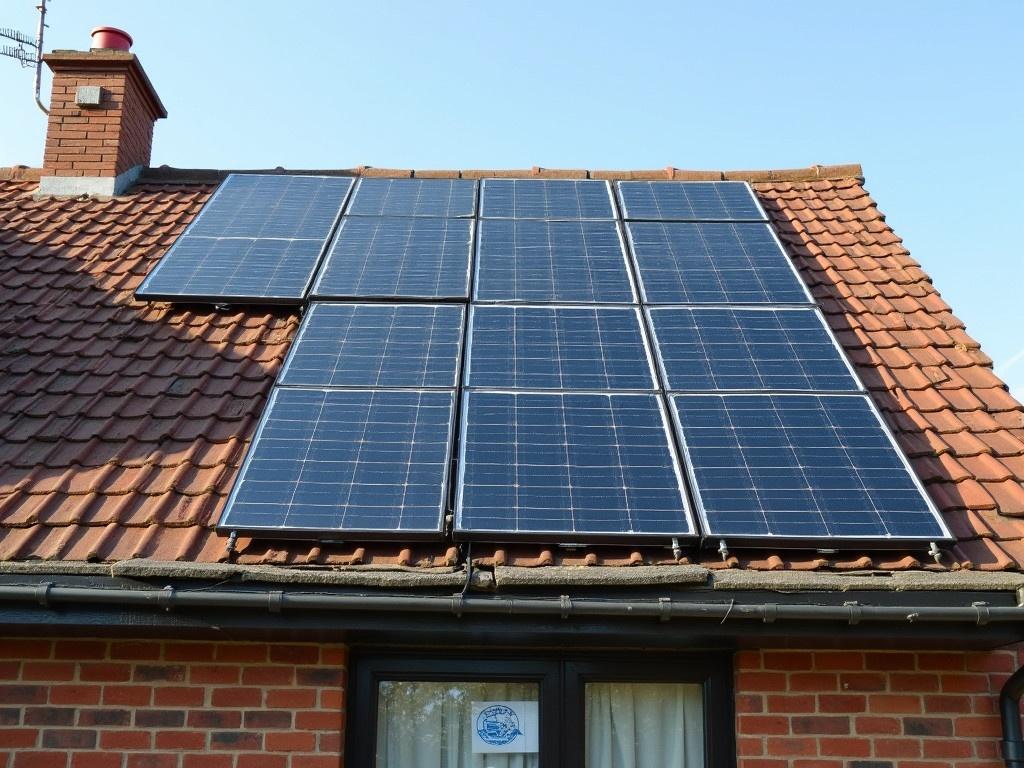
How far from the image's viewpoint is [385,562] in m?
4.65

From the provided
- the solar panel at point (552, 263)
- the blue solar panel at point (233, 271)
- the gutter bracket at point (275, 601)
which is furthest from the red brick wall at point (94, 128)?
the gutter bracket at point (275, 601)

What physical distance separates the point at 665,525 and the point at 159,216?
5.77 metres

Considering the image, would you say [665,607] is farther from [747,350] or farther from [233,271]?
[233,271]

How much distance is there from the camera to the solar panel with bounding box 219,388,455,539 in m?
4.74

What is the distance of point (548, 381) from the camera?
227 inches

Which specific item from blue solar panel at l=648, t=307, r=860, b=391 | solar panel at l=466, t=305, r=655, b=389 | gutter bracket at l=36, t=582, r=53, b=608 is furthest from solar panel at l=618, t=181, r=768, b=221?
gutter bracket at l=36, t=582, r=53, b=608

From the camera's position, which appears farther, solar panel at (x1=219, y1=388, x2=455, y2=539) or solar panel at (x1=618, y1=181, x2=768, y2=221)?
solar panel at (x1=618, y1=181, x2=768, y2=221)

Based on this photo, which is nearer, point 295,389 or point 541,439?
point 541,439

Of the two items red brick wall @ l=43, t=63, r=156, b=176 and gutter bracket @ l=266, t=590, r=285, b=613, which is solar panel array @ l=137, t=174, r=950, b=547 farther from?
red brick wall @ l=43, t=63, r=156, b=176

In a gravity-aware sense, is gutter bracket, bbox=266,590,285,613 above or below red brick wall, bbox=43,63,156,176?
below

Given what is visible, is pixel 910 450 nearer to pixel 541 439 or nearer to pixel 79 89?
pixel 541 439

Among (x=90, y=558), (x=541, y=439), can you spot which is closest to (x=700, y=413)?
(x=541, y=439)

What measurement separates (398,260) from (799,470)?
3.39 m

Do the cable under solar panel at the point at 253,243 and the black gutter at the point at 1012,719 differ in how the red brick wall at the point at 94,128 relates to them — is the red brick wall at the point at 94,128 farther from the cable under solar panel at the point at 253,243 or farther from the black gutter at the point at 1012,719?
the black gutter at the point at 1012,719
